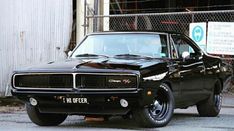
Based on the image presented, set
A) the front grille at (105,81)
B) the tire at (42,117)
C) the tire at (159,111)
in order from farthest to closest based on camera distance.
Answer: the tire at (42,117) < the tire at (159,111) < the front grille at (105,81)

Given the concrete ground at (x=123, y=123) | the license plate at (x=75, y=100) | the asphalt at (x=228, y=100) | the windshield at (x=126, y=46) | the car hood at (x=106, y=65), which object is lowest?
the asphalt at (x=228, y=100)

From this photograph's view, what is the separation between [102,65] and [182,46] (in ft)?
6.62

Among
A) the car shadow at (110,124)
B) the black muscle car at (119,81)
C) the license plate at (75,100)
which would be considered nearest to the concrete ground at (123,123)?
the car shadow at (110,124)

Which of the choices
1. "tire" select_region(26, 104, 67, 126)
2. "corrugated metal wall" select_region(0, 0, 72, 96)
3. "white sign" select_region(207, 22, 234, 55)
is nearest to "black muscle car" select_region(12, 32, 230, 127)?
"tire" select_region(26, 104, 67, 126)

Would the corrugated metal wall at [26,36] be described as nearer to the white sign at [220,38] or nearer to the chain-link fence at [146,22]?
the chain-link fence at [146,22]

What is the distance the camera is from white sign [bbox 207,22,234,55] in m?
14.0

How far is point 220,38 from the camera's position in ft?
46.3

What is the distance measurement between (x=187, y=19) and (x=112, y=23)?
295cm

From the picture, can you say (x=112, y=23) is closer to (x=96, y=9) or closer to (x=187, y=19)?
(x=96, y=9)

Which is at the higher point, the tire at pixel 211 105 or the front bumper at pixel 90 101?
the front bumper at pixel 90 101

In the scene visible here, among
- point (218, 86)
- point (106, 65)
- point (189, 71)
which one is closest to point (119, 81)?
point (106, 65)

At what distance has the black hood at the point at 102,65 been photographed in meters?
8.78

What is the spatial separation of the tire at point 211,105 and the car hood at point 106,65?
6.19ft

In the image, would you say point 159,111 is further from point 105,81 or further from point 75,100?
point 75,100
